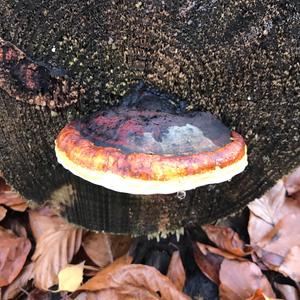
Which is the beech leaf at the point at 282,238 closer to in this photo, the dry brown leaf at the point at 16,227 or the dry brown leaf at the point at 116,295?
the dry brown leaf at the point at 116,295

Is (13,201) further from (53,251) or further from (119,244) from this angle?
(119,244)

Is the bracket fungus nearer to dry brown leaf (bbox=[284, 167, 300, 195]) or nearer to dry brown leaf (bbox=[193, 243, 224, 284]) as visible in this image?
dry brown leaf (bbox=[193, 243, 224, 284])

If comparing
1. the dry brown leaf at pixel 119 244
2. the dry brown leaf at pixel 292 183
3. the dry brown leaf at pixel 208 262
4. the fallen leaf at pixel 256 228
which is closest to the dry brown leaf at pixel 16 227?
the dry brown leaf at pixel 119 244

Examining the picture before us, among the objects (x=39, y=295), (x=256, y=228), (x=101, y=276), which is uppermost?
(x=256, y=228)

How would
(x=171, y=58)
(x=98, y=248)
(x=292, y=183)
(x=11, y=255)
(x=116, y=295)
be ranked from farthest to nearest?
(x=292, y=183) → (x=98, y=248) → (x=11, y=255) → (x=116, y=295) → (x=171, y=58)

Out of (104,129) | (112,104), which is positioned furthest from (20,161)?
(104,129)

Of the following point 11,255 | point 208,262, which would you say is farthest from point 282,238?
point 11,255
